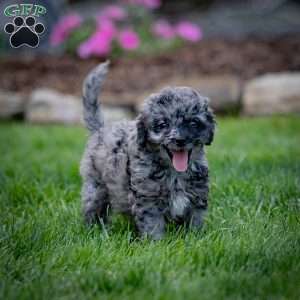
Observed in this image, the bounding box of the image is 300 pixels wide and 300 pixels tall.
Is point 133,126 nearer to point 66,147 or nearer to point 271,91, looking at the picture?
point 66,147

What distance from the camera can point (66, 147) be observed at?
304 inches

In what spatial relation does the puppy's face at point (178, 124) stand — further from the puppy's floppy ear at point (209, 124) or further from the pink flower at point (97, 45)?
the pink flower at point (97, 45)

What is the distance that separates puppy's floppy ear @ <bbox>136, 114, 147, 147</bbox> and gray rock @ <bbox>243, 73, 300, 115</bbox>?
16.9ft

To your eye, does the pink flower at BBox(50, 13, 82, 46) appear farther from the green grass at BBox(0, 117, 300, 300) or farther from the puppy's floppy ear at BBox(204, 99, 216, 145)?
the puppy's floppy ear at BBox(204, 99, 216, 145)

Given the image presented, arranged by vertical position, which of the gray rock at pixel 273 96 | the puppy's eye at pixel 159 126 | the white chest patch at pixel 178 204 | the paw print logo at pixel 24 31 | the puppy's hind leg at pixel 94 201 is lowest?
the puppy's hind leg at pixel 94 201

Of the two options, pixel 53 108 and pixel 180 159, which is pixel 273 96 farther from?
pixel 180 159

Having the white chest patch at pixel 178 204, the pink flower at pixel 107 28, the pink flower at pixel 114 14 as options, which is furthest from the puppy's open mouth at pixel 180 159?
the pink flower at pixel 114 14

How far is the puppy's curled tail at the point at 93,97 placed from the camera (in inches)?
187

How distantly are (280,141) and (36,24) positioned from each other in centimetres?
377

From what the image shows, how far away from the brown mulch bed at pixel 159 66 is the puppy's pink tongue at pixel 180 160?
588 centimetres

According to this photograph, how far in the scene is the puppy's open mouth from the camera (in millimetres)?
3857

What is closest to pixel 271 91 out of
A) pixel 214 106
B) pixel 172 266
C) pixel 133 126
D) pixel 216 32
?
pixel 214 106

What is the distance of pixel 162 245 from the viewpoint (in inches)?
147

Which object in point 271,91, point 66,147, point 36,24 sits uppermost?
point 36,24
